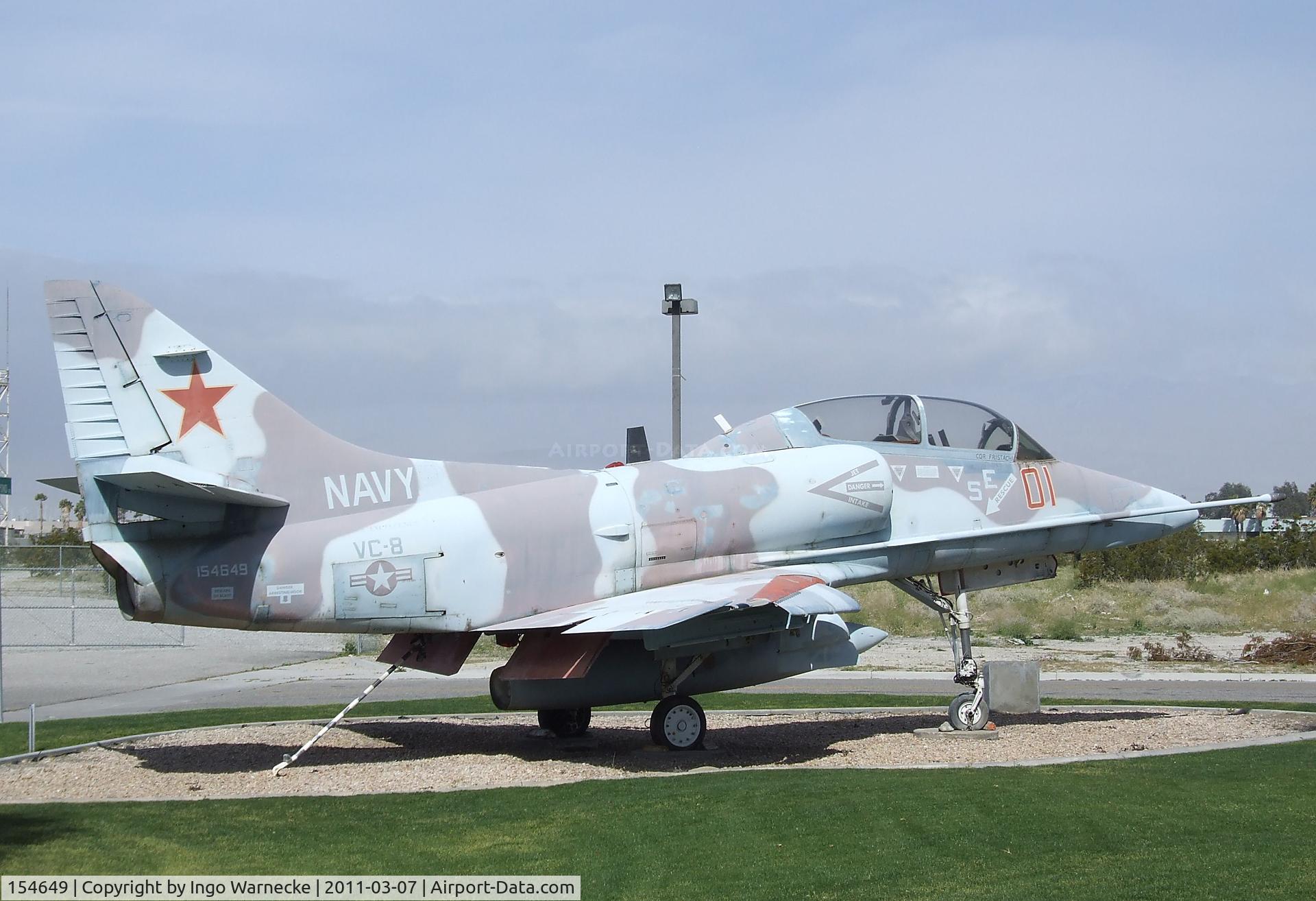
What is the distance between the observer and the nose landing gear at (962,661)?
14.7 meters

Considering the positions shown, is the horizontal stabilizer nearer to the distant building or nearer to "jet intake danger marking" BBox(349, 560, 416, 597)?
"jet intake danger marking" BBox(349, 560, 416, 597)

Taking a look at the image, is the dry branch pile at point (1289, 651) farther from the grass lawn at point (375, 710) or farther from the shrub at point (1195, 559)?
the shrub at point (1195, 559)

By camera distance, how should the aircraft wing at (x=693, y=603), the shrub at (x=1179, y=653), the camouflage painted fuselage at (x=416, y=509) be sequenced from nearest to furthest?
1. the aircraft wing at (x=693, y=603)
2. the camouflage painted fuselage at (x=416, y=509)
3. the shrub at (x=1179, y=653)

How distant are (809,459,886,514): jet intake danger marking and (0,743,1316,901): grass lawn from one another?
3.67 metres

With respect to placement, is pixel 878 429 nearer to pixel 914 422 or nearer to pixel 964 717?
pixel 914 422

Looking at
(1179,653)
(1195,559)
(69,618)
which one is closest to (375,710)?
(1179,653)

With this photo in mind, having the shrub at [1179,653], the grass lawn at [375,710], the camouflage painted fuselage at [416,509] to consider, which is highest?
the camouflage painted fuselage at [416,509]

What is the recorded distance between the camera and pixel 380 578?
41.6ft

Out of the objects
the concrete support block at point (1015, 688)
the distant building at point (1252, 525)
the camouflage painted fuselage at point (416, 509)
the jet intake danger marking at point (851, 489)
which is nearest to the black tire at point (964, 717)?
the concrete support block at point (1015, 688)

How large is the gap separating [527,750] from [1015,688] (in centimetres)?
617

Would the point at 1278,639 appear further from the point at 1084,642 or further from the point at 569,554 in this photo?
the point at 569,554

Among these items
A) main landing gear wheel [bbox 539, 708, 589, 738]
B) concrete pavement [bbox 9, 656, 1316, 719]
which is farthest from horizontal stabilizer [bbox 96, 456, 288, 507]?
concrete pavement [bbox 9, 656, 1316, 719]

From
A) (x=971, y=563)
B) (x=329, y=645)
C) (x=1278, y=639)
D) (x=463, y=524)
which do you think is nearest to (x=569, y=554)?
(x=463, y=524)

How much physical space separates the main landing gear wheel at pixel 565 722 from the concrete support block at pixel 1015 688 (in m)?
5.14
